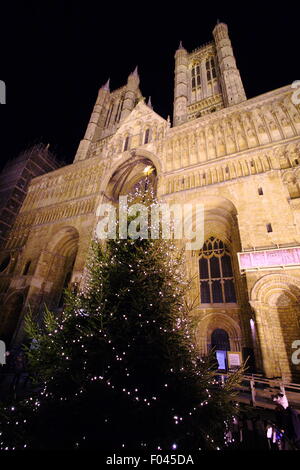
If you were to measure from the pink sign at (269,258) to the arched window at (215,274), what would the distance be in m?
3.10

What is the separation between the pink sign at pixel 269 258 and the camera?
8.48 meters

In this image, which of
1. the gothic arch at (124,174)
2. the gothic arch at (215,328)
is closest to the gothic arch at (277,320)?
the gothic arch at (215,328)

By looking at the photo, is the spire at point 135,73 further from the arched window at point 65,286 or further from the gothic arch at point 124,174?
the arched window at point 65,286

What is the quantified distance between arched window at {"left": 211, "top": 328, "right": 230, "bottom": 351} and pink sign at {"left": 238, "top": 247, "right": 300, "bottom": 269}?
4178 millimetres

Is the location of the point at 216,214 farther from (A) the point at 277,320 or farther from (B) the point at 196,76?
(B) the point at 196,76

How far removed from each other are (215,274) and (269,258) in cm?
416

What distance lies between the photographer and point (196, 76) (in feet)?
88.1

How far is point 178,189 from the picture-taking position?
13.1 m

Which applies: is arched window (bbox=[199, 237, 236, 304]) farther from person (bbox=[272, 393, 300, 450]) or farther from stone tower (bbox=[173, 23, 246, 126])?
stone tower (bbox=[173, 23, 246, 126])

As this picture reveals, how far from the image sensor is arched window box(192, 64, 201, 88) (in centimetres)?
2641

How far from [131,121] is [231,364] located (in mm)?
19843
